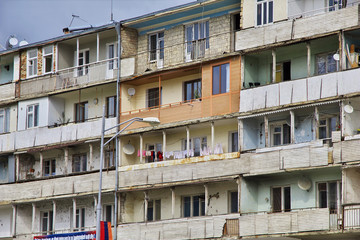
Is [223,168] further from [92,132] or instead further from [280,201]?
[92,132]

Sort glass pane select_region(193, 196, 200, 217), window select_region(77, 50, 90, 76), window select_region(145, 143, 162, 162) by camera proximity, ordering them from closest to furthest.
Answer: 1. glass pane select_region(193, 196, 200, 217)
2. window select_region(145, 143, 162, 162)
3. window select_region(77, 50, 90, 76)

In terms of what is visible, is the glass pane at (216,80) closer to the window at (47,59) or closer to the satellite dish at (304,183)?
the satellite dish at (304,183)

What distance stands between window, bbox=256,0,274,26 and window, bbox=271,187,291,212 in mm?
7996

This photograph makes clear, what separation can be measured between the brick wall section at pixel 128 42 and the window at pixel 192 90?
3820 millimetres

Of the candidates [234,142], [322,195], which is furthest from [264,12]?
[322,195]

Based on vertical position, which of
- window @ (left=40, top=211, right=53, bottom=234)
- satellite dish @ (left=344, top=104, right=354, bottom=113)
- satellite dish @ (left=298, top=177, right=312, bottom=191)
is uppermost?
satellite dish @ (left=344, top=104, right=354, bottom=113)

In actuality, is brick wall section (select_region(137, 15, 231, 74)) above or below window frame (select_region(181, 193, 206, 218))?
above

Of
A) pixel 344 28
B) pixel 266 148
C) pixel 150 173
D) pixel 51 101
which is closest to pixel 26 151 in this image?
pixel 51 101

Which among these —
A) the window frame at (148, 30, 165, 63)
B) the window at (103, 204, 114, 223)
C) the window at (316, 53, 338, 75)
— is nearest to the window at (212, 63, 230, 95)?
the window frame at (148, 30, 165, 63)

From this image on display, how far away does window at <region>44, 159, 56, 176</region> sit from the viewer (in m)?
55.7

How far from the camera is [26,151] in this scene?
181 feet

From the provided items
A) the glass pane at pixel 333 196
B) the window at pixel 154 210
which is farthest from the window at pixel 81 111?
the glass pane at pixel 333 196

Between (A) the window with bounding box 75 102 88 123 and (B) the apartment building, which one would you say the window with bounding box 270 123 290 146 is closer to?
(B) the apartment building

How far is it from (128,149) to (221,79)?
7.31 meters
